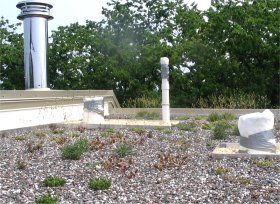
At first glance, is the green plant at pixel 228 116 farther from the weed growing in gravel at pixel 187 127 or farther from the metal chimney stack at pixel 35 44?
the metal chimney stack at pixel 35 44

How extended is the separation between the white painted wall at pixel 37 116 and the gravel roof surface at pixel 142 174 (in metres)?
1.85

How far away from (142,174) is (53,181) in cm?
111

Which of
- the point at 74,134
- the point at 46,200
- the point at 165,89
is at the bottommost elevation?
the point at 46,200

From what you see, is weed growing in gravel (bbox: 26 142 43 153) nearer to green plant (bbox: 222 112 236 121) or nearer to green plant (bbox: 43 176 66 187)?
green plant (bbox: 43 176 66 187)

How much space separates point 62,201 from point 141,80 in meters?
14.7

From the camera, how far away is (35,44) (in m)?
14.8

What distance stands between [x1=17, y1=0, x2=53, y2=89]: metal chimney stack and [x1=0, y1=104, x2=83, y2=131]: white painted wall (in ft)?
6.68

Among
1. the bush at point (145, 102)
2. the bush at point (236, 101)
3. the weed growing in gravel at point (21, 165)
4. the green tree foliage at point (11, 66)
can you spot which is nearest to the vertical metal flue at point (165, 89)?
the bush at point (236, 101)

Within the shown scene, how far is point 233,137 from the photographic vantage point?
886cm

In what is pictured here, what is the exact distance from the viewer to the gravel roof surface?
4754mm

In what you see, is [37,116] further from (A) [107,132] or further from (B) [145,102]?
(B) [145,102]

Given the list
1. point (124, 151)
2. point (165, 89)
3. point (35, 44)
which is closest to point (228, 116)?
point (165, 89)

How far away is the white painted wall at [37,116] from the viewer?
989 centimetres

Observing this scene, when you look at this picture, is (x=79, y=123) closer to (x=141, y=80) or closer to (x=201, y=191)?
(x=201, y=191)
